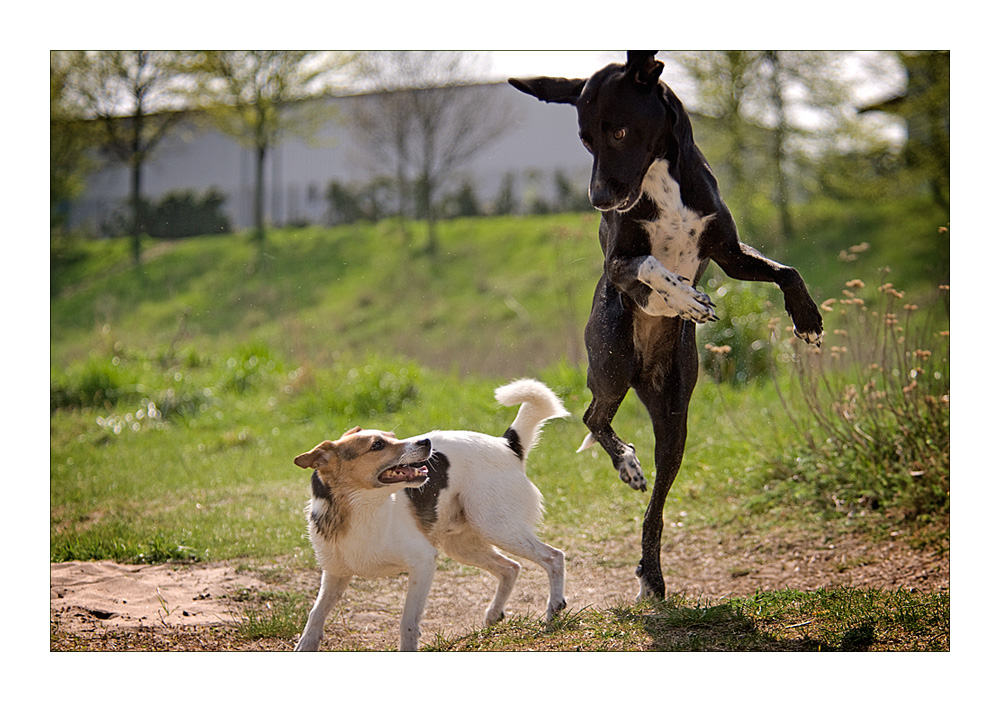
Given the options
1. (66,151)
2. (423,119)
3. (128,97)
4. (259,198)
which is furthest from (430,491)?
(259,198)

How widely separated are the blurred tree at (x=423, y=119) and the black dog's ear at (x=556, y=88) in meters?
1.61

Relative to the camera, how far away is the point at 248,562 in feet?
16.9

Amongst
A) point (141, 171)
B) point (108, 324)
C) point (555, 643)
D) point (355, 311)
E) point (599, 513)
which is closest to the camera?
point (555, 643)

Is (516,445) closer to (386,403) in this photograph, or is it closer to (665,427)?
(665,427)

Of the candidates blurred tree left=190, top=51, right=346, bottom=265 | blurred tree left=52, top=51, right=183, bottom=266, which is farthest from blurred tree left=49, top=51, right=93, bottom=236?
blurred tree left=190, top=51, right=346, bottom=265

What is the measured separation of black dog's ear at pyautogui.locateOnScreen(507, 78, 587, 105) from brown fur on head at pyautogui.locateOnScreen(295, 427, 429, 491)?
4.96 ft

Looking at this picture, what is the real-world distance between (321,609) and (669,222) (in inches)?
85.9

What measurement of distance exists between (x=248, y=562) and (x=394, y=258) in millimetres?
6228

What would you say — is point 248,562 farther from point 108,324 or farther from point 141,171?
point 108,324

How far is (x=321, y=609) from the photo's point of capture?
3803 millimetres

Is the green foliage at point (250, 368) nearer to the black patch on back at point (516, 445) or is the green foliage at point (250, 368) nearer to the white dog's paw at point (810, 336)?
the black patch on back at point (516, 445)

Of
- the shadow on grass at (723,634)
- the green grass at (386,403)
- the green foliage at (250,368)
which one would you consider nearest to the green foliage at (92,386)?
the green grass at (386,403)

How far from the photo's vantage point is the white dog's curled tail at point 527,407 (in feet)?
13.2
